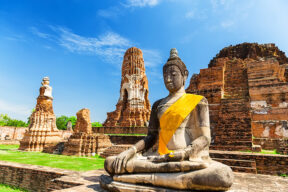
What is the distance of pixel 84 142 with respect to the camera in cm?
1203

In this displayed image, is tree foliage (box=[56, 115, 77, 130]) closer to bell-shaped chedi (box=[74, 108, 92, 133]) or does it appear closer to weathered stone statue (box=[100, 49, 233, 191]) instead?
bell-shaped chedi (box=[74, 108, 92, 133])

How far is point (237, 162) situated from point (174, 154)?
4.09 metres

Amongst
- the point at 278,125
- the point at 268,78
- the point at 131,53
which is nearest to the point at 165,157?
the point at 278,125

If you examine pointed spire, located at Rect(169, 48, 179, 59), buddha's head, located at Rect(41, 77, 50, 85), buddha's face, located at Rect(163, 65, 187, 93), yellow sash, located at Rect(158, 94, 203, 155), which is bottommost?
A: yellow sash, located at Rect(158, 94, 203, 155)

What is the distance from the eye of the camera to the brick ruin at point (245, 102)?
8.06 m

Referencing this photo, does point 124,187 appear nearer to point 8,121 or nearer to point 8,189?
point 8,189

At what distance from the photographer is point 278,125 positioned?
33.0 ft

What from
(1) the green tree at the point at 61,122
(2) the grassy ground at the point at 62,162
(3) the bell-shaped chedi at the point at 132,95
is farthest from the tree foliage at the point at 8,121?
(2) the grassy ground at the point at 62,162

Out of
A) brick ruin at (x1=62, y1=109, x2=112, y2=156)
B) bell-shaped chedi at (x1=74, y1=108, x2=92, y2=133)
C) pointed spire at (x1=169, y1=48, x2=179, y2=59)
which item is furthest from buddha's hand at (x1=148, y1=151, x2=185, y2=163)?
bell-shaped chedi at (x1=74, y1=108, x2=92, y2=133)

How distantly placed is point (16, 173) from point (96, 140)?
6376 mm

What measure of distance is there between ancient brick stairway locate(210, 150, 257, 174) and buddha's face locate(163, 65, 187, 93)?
12.4ft

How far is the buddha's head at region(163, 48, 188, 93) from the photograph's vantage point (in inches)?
157

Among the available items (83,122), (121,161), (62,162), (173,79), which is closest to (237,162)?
(173,79)

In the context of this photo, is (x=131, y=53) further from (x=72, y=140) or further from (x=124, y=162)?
(x=124, y=162)
